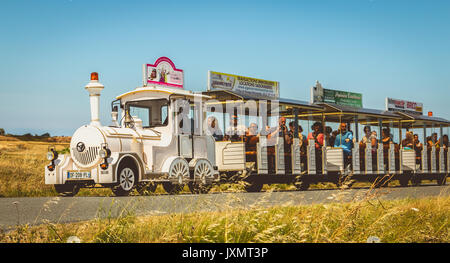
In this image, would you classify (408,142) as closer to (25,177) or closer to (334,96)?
(334,96)

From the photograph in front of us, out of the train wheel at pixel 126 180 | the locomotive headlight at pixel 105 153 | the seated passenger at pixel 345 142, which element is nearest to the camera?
the locomotive headlight at pixel 105 153

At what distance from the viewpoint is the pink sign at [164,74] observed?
1609cm

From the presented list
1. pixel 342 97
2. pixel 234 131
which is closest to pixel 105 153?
pixel 234 131

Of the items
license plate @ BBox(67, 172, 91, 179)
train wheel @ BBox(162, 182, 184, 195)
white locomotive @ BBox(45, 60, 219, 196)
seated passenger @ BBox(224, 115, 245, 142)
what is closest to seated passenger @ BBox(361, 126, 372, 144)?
seated passenger @ BBox(224, 115, 245, 142)

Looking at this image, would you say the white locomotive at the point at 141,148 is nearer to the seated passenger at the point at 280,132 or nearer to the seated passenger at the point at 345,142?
the seated passenger at the point at 280,132

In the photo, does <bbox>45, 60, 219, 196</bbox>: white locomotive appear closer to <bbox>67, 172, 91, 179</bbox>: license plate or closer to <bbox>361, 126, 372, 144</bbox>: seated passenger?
<bbox>67, 172, 91, 179</bbox>: license plate

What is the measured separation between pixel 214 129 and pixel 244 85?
3.36m

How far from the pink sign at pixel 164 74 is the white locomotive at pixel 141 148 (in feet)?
1.59

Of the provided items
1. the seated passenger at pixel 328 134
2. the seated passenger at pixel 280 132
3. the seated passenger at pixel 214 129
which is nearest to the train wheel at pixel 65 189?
the seated passenger at pixel 214 129

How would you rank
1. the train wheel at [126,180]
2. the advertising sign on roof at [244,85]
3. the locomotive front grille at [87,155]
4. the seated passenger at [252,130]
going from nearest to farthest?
the train wheel at [126,180]
the locomotive front grille at [87,155]
the seated passenger at [252,130]
the advertising sign on roof at [244,85]

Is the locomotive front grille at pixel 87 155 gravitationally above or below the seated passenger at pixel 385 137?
below

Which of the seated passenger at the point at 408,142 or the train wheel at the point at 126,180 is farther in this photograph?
the seated passenger at the point at 408,142

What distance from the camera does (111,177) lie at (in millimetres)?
13383
